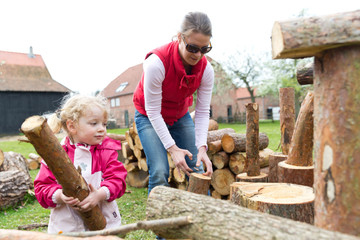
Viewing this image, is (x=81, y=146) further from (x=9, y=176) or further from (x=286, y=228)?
(x=9, y=176)

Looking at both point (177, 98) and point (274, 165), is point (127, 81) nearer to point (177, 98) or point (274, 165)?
point (274, 165)

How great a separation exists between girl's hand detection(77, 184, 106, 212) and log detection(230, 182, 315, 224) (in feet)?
3.41

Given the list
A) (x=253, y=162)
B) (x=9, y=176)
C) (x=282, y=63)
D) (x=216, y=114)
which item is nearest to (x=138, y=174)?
(x=9, y=176)

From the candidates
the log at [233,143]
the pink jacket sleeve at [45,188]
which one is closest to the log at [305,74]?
the pink jacket sleeve at [45,188]

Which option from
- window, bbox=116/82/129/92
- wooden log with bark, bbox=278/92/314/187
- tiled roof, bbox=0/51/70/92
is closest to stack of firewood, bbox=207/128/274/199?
wooden log with bark, bbox=278/92/314/187

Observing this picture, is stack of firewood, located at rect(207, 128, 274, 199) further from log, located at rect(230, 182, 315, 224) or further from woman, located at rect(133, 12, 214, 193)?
log, located at rect(230, 182, 315, 224)

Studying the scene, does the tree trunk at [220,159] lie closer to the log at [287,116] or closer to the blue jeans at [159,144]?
the log at [287,116]

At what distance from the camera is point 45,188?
2.07m

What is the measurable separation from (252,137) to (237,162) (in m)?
1.28

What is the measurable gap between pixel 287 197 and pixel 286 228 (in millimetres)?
1034

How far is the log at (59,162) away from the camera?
1.58 metres

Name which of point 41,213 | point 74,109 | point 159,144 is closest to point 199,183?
point 159,144

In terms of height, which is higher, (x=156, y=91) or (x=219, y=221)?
(x=156, y=91)

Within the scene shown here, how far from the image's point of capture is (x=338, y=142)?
4.10 feet
